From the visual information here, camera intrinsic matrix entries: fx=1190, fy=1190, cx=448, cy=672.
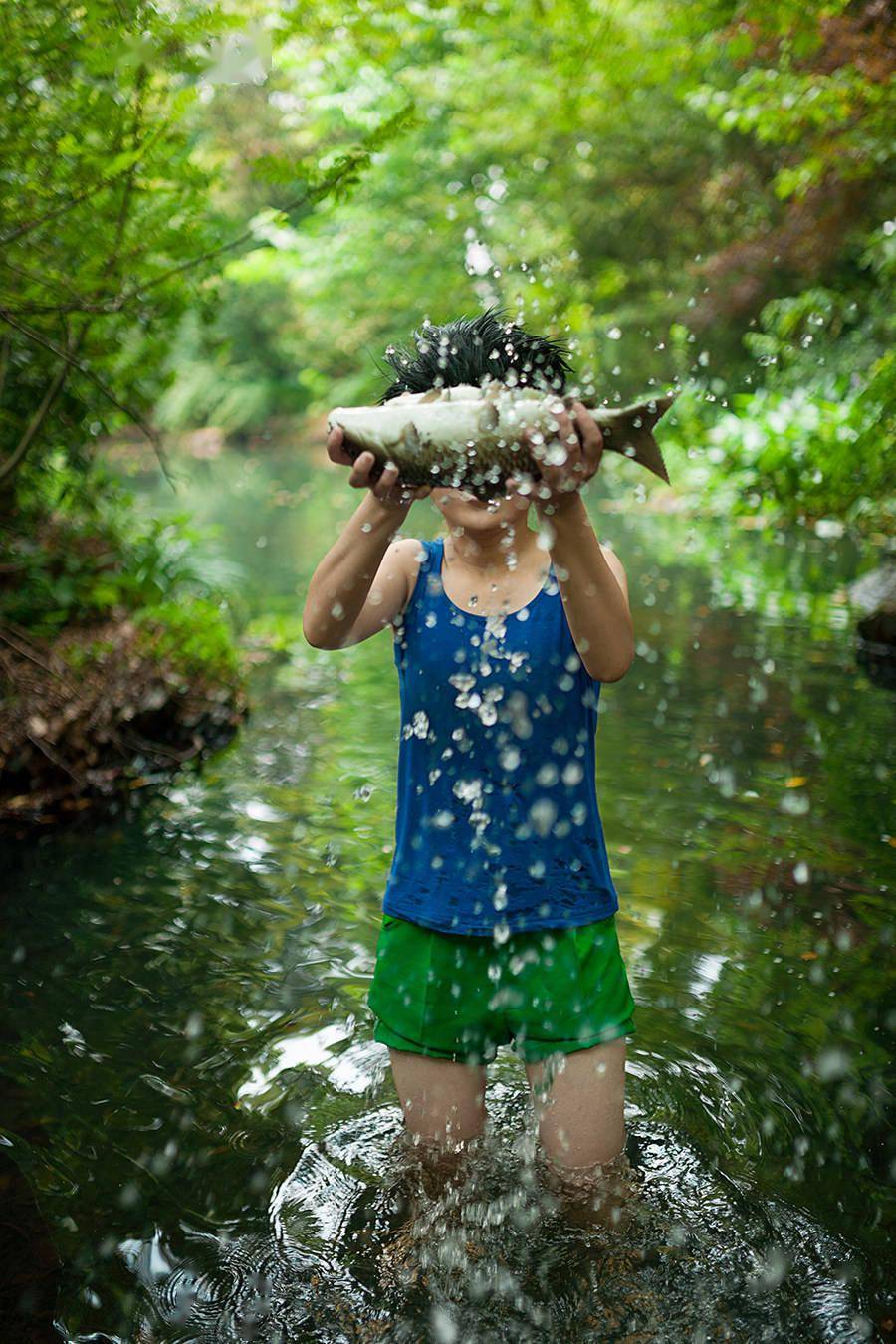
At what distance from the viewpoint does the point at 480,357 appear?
2.37 metres

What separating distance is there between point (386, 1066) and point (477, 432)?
219 centimetres

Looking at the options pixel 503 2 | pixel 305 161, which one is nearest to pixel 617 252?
pixel 503 2

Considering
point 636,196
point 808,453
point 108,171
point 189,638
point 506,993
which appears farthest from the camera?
point 636,196

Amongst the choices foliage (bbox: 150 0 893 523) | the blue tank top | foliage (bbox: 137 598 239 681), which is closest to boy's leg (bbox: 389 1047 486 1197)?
the blue tank top

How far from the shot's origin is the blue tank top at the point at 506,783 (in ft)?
8.09

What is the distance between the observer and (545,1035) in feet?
8.08

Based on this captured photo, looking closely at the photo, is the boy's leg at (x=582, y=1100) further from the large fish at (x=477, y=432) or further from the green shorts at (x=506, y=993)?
the large fish at (x=477, y=432)

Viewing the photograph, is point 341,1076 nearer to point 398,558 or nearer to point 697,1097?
point 697,1097

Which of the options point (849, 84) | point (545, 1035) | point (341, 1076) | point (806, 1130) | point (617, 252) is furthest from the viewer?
point (617, 252)

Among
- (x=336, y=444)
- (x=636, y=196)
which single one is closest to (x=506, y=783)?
(x=336, y=444)

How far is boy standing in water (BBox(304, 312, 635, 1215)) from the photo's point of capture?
96.2 inches

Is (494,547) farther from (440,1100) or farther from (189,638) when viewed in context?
(189,638)

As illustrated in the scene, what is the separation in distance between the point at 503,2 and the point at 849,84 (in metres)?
3.23

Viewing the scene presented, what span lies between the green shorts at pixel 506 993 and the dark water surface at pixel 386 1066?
0.47m
